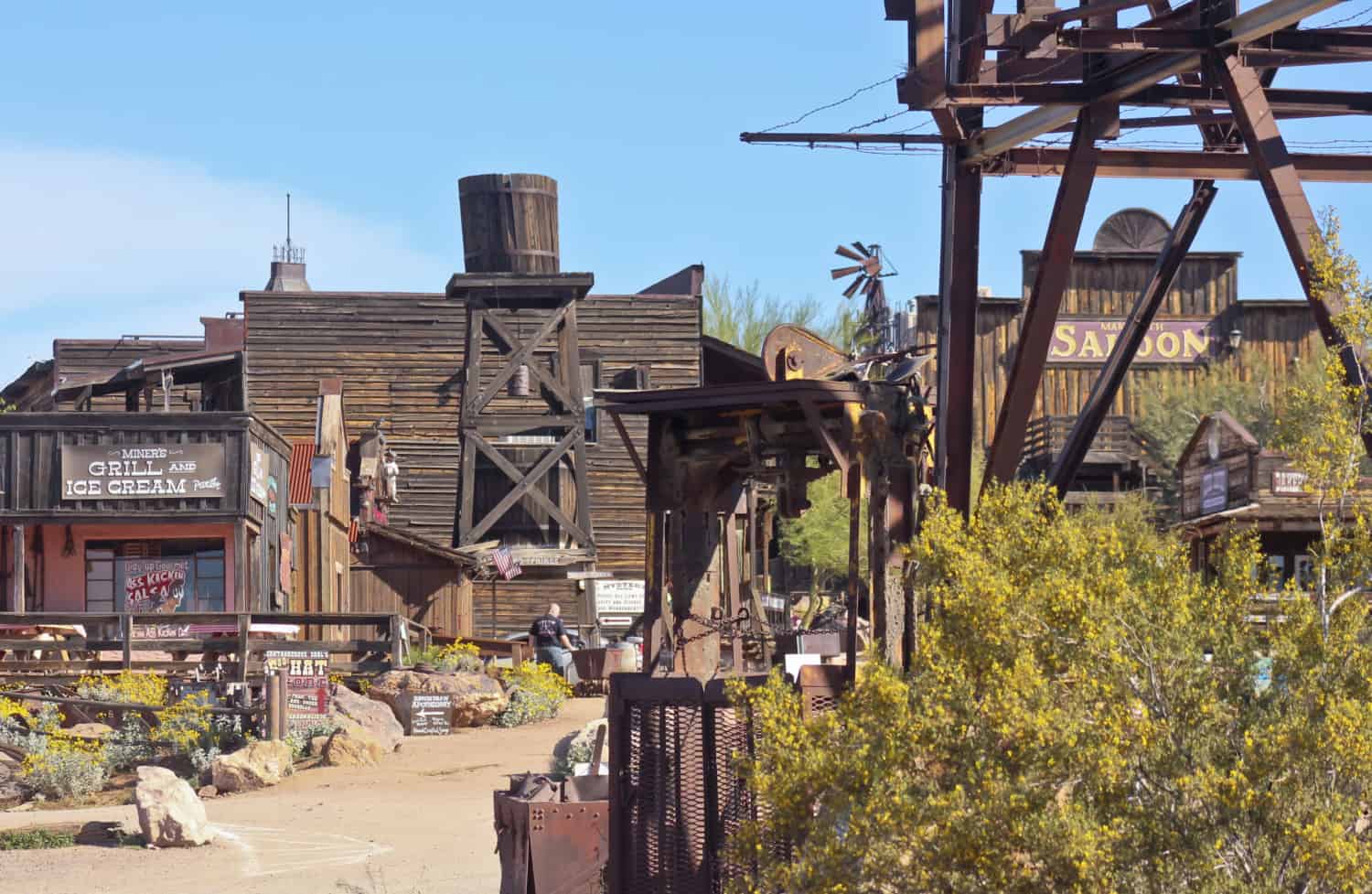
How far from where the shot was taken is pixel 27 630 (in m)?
27.1

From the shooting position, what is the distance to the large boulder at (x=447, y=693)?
2422 cm

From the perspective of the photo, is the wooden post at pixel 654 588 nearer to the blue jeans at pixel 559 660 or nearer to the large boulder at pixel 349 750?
the large boulder at pixel 349 750

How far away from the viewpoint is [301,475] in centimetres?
3578

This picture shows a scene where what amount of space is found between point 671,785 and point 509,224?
31.7 m

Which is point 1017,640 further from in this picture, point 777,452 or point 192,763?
point 192,763

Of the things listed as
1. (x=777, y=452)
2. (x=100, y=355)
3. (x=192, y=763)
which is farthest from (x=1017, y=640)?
(x=100, y=355)

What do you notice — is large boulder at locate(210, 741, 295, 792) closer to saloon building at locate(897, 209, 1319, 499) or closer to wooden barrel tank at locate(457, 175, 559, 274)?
wooden barrel tank at locate(457, 175, 559, 274)

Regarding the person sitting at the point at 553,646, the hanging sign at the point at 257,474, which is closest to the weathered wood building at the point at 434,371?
the hanging sign at the point at 257,474

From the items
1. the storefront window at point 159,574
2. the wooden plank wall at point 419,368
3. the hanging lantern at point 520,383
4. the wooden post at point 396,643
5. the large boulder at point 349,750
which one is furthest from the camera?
the wooden plank wall at point 419,368

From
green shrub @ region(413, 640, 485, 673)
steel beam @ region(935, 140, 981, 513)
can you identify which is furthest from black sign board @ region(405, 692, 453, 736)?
steel beam @ region(935, 140, 981, 513)

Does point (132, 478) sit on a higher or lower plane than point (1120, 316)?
lower

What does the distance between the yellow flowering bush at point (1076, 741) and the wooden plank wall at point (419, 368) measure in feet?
116

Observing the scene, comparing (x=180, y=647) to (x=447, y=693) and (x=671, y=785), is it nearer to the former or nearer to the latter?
(x=447, y=693)

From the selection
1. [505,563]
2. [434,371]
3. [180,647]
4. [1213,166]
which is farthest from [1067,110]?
[434,371]
